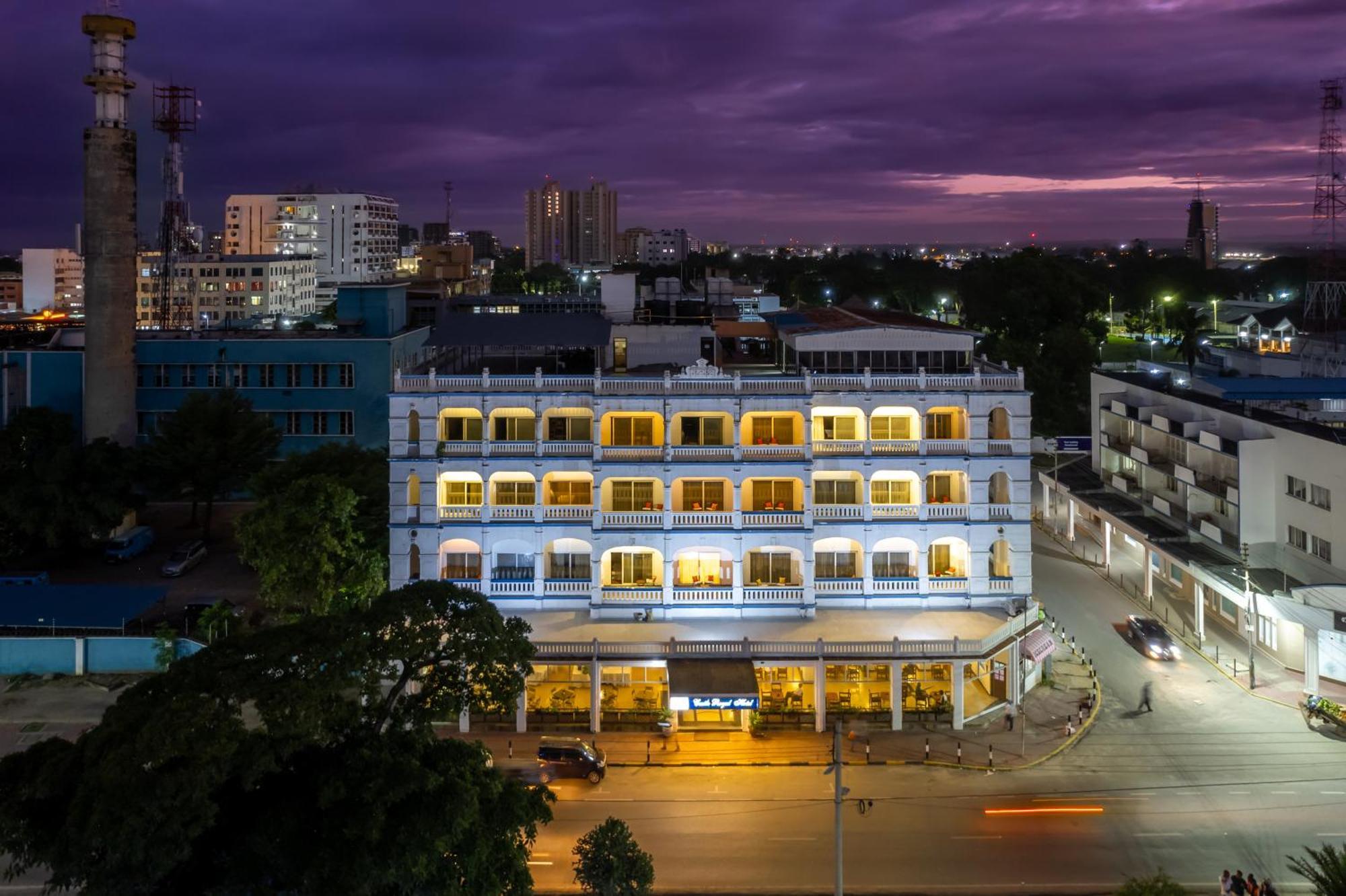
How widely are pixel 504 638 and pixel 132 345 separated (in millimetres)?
72413

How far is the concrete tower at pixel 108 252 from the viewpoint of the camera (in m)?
84.5

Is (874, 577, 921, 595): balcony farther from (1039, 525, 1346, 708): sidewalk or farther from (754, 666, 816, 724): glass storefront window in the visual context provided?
(1039, 525, 1346, 708): sidewalk

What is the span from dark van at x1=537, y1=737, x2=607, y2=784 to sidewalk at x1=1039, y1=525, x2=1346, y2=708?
31.6 m

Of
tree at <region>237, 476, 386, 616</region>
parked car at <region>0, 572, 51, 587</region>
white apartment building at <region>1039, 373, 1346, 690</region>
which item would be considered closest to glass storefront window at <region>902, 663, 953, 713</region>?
white apartment building at <region>1039, 373, 1346, 690</region>

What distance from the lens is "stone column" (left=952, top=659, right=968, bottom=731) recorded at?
151ft

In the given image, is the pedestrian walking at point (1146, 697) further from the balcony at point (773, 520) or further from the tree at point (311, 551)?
the tree at point (311, 551)

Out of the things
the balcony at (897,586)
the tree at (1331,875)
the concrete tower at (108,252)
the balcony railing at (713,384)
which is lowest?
the tree at (1331,875)

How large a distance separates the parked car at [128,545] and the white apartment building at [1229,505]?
64970 millimetres

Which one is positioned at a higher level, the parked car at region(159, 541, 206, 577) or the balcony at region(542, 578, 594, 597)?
the balcony at region(542, 578, 594, 597)

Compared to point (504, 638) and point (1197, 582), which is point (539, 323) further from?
point (1197, 582)

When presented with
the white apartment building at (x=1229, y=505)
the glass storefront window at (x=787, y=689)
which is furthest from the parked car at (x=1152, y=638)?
the glass storefront window at (x=787, y=689)

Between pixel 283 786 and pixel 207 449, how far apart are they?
179 feet

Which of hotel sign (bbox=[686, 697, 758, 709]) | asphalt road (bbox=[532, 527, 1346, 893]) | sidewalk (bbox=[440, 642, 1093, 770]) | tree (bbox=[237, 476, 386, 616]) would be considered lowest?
asphalt road (bbox=[532, 527, 1346, 893])

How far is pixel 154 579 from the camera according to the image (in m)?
66.8
